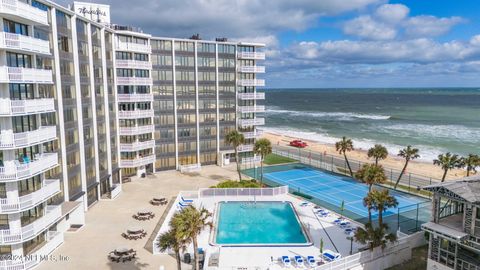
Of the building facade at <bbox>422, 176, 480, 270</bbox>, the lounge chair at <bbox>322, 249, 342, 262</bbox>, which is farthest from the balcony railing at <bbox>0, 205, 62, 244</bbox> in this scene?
the building facade at <bbox>422, 176, 480, 270</bbox>

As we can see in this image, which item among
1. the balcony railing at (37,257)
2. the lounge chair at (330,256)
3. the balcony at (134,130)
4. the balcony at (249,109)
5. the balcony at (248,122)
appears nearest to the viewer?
the balcony railing at (37,257)

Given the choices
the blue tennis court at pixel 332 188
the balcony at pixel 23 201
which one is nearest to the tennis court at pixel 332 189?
the blue tennis court at pixel 332 188

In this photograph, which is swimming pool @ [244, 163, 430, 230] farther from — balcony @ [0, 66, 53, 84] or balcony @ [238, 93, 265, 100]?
balcony @ [0, 66, 53, 84]

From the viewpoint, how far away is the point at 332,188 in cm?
5559

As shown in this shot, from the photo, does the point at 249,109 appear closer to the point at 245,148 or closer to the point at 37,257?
the point at 245,148

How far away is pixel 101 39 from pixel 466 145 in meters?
93.8

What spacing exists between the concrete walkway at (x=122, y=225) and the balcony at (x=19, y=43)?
17779 mm

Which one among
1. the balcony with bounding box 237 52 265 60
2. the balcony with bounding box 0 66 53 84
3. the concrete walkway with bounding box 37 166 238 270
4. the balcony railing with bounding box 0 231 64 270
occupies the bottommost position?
the concrete walkway with bounding box 37 166 238 270

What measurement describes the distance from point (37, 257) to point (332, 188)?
39.7m

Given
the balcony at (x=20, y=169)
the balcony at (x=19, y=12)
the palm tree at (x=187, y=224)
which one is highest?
the balcony at (x=19, y=12)

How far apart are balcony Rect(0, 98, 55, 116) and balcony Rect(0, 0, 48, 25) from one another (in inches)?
239

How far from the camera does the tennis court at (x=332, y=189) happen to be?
46.5 metres

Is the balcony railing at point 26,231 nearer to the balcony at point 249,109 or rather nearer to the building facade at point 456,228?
the building facade at point 456,228

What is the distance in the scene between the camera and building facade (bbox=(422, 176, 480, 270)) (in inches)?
982
